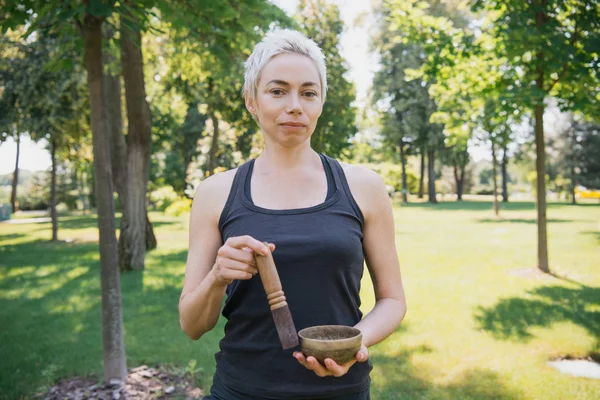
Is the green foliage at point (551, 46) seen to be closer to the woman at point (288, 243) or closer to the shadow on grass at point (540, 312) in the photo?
the shadow on grass at point (540, 312)

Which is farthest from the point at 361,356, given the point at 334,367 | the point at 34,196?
the point at 34,196

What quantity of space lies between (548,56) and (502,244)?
7.44m

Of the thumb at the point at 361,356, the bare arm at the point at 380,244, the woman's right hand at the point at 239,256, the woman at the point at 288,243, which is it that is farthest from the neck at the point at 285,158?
the thumb at the point at 361,356

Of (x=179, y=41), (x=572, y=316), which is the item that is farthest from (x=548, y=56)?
(x=179, y=41)

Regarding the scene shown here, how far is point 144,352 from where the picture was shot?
20.0ft

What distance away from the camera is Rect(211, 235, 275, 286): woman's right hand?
5.51 feet

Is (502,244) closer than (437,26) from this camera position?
No

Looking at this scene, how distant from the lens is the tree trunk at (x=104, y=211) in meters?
4.67

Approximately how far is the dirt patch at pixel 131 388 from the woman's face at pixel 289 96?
3779 millimetres

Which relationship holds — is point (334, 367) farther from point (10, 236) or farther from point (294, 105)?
point (10, 236)

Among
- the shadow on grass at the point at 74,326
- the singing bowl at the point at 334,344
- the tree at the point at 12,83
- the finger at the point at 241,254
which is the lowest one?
the shadow on grass at the point at 74,326

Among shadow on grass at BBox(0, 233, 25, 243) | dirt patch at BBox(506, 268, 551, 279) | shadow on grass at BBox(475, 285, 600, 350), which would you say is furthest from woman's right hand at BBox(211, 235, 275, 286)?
shadow on grass at BBox(0, 233, 25, 243)

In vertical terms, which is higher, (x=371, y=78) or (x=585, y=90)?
(x=371, y=78)

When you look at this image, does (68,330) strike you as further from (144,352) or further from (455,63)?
(455,63)
